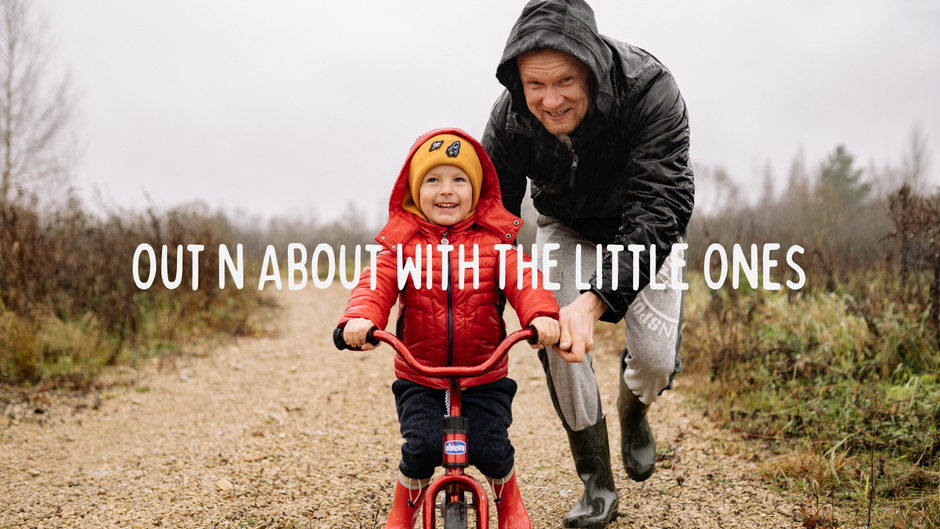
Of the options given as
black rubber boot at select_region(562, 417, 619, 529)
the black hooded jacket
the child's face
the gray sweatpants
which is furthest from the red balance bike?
black rubber boot at select_region(562, 417, 619, 529)

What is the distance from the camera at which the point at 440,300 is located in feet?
8.06

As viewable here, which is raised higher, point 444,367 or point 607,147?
point 607,147

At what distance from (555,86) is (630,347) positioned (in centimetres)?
132

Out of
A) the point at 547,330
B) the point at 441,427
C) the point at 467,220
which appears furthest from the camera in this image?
the point at 467,220

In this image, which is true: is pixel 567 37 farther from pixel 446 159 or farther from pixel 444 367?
pixel 444 367

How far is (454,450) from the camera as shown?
211cm

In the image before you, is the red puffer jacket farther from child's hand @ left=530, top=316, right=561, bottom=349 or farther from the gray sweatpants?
the gray sweatpants

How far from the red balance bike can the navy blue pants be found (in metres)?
0.21

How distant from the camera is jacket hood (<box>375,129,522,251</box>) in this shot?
2.56 meters

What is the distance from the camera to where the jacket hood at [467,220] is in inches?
101

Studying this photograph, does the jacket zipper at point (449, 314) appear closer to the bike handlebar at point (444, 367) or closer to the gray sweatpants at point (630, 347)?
the bike handlebar at point (444, 367)

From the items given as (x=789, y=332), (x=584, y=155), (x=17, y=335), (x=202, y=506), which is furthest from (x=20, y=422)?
(x=789, y=332)

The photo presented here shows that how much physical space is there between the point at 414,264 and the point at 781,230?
616 centimetres

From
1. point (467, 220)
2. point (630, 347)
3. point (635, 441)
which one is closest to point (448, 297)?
point (467, 220)
